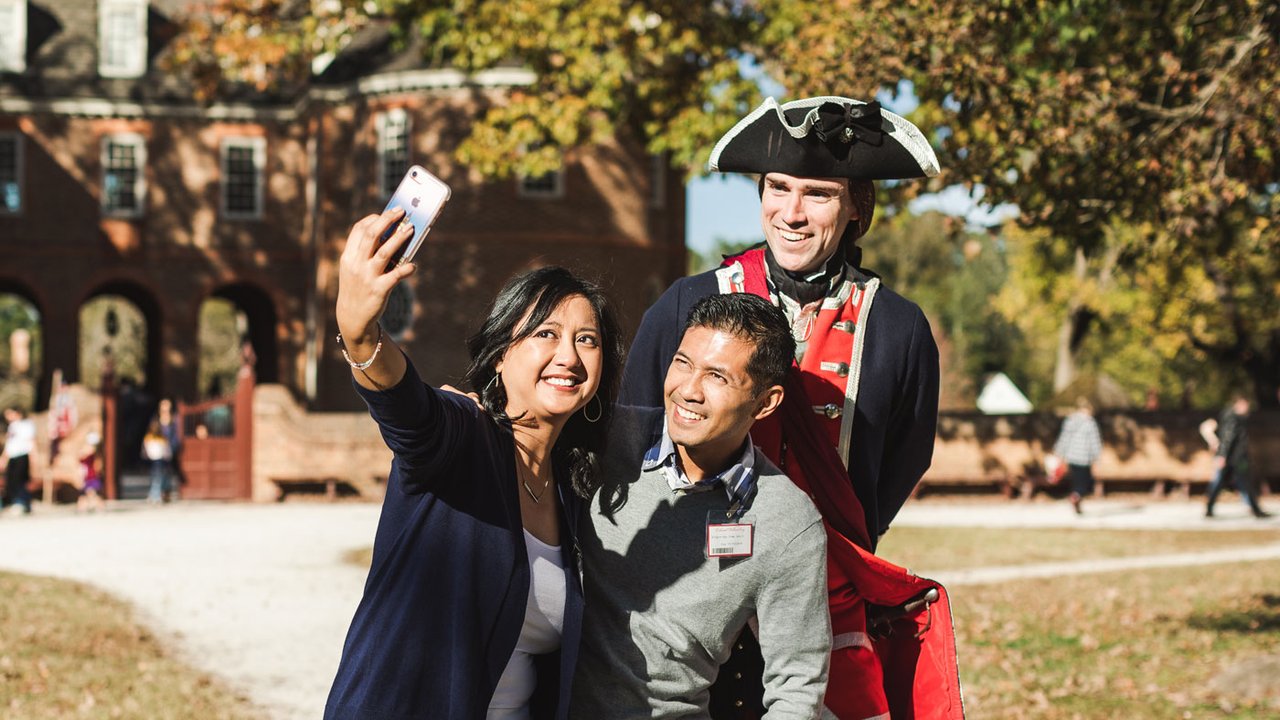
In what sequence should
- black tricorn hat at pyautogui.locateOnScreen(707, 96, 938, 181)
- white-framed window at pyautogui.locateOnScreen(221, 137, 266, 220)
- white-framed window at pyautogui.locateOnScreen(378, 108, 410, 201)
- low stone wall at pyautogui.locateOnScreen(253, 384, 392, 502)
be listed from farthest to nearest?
white-framed window at pyautogui.locateOnScreen(221, 137, 266, 220) < white-framed window at pyautogui.locateOnScreen(378, 108, 410, 201) < low stone wall at pyautogui.locateOnScreen(253, 384, 392, 502) < black tricorn hat at pyautogui.locateOnScreen(707, 96, 938, 181)

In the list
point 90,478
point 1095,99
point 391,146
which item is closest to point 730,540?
point 1095,99

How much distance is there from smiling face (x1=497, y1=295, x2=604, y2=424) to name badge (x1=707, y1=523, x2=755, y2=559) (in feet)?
1.37

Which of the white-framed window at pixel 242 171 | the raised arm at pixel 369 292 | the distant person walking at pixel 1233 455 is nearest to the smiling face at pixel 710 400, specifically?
the raised arm at pixel 369 292

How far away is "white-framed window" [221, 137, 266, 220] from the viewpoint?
1378 inches

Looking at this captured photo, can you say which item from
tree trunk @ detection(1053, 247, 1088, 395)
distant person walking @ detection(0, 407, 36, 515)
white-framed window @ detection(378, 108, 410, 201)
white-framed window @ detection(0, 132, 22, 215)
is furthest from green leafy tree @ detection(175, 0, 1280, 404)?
white-framed window @ detection(0, 132, 22, 215)

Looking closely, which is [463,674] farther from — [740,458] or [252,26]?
[252,26]

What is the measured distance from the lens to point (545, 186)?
3008cm

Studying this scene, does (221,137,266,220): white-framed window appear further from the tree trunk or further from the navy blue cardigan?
the navy blue cardigan

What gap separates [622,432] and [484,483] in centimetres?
54

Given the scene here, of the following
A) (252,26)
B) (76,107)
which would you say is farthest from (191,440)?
(76,107)

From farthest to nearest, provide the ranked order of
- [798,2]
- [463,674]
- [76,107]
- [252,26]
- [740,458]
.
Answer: [76,107]
[252,26]
[798,2]
[740,458]
[463,674]

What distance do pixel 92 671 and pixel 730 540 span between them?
7558 mm

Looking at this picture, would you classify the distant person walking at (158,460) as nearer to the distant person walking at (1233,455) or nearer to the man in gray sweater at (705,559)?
the distant person walking at (1233,455)

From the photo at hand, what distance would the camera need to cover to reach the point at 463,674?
2918 millimetres
